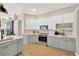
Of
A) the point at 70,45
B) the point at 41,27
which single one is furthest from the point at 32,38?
the point at 70,45

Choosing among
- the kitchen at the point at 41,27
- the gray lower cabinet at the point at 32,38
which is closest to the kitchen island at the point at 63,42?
the kitchen at the point at 41,27

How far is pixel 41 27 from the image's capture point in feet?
27.9

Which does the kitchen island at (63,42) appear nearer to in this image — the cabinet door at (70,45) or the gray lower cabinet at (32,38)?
the cabinet door at (70,45)

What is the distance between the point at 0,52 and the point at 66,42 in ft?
12.0

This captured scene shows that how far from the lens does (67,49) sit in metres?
5.55

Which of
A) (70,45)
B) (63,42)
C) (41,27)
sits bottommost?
(70,45)

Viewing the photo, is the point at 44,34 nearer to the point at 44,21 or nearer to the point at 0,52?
the point at 44,21

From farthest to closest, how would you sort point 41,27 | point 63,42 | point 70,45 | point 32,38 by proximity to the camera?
point 32,38 → point 41,27 → point 63,42 → point 70,45

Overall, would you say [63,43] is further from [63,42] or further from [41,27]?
[41,27]

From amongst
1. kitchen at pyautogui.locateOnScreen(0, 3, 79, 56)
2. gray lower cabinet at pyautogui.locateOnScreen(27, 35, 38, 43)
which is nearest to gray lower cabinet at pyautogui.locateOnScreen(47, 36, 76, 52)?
kitchen at pyautogui.locateOnScreen(0, 3, 79, 56)

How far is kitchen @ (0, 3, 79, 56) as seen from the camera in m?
4.64

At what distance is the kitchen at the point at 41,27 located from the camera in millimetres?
4641

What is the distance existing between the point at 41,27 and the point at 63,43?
3.13 m

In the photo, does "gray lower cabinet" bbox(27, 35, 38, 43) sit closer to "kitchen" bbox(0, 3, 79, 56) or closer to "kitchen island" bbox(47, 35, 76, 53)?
Result: "kitchen" bbox(0, 3, 79, 56)
